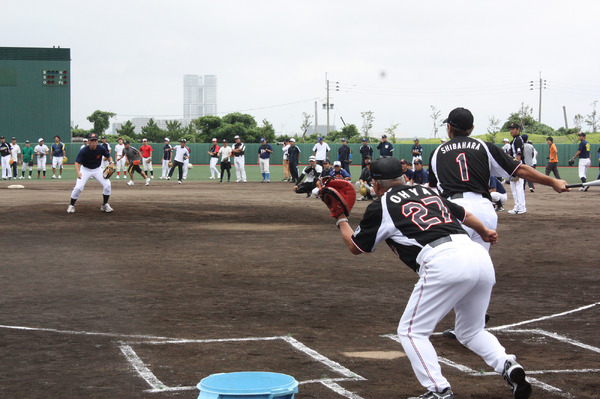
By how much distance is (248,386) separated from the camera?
436 centimetres

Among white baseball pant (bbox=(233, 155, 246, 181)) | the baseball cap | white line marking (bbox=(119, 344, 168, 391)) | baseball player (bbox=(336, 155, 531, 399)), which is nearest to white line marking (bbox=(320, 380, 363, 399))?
baseball player (bbox=(336, 155, 531, 399))

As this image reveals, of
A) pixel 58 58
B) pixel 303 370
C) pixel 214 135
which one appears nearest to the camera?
pixel 303 370

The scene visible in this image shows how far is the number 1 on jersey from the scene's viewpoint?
283 inches

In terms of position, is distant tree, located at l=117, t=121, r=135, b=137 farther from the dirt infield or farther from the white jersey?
the dirt infield

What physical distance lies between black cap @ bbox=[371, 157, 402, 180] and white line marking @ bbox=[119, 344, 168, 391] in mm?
2308

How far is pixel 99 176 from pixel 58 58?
4591 centimetres

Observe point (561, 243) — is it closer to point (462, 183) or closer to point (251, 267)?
point (251, 267)

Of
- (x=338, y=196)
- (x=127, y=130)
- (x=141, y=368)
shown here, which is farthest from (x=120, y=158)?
(x=127, y=130)

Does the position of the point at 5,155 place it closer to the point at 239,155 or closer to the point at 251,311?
the point at 239,155

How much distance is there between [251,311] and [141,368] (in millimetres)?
2432

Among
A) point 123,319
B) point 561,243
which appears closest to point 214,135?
point 561,243

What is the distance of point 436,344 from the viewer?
711cm

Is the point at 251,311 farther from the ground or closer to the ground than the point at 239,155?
closer to the ground

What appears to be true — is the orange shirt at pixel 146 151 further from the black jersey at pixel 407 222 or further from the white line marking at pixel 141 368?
the black jersey at pixel 407 222
